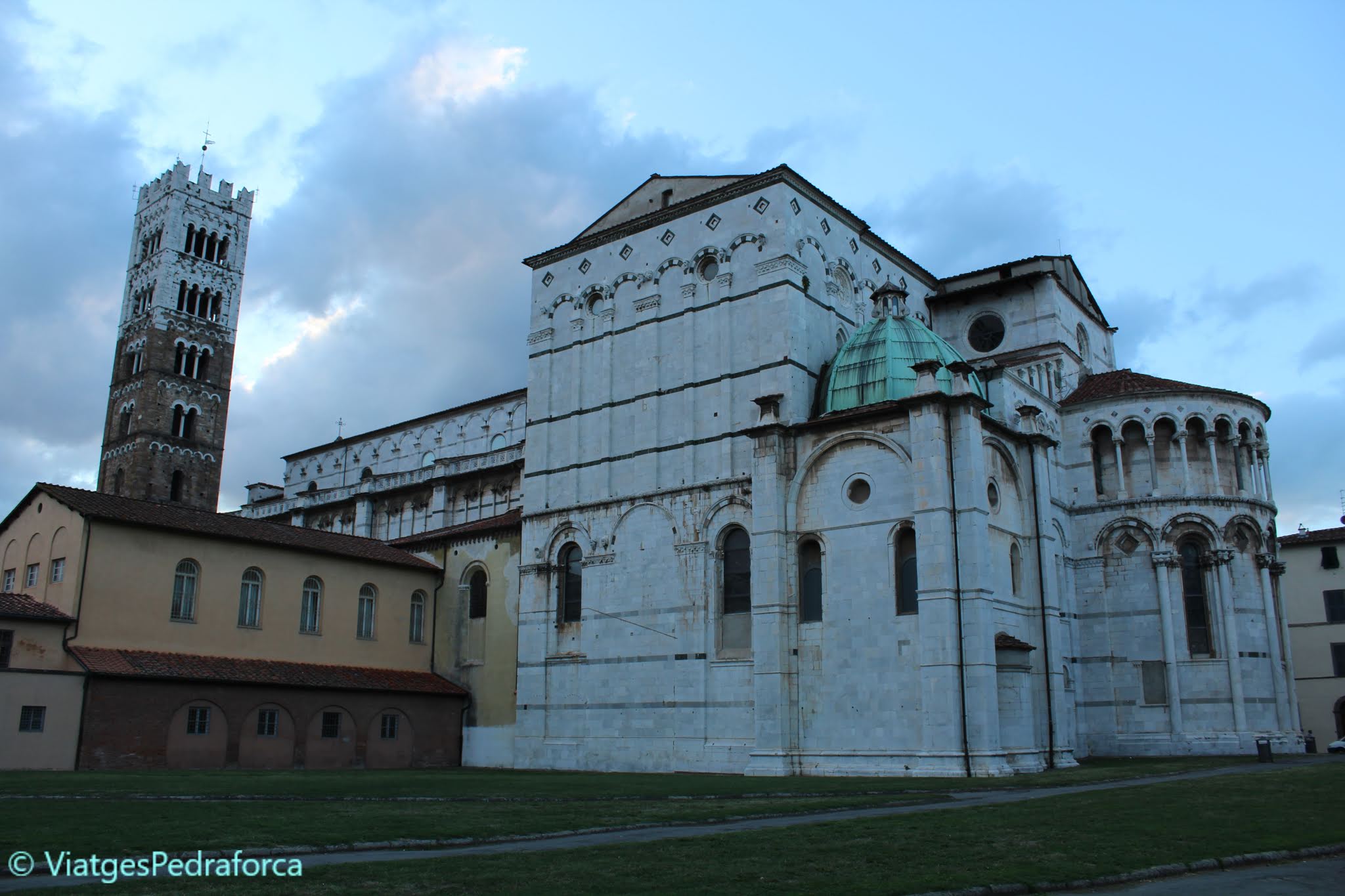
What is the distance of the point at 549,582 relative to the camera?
40.4 metres

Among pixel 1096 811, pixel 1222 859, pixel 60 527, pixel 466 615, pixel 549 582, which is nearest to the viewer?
pixel 1222 859

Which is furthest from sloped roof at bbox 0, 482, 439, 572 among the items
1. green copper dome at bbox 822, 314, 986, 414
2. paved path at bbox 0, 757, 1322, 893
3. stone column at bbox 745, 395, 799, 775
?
paved path at bbox 0, 757, 1322, 893

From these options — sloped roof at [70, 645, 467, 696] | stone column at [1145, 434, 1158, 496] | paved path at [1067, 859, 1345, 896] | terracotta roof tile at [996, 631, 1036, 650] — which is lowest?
paved path at [1067, 859, 1345, 896]

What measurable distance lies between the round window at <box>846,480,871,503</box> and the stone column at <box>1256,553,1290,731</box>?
52.4 ft

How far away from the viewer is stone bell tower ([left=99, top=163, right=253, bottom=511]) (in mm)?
74250

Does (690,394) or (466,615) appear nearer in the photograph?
(690,394)

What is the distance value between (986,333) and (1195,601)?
13.2 metres

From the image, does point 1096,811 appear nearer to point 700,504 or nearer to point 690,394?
point 700,504

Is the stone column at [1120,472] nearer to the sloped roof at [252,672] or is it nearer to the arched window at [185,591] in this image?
the sloped roof at [252,672]

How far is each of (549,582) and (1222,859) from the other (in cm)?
3026

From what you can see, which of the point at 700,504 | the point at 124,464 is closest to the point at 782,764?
the point at 700,504

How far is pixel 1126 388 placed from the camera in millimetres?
39969

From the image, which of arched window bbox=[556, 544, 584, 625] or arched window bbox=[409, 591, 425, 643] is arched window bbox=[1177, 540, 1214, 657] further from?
arched window bbox=[409, 591, 425, 643]

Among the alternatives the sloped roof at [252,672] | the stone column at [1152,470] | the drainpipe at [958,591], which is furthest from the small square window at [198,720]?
the stone column at [1152,470]
